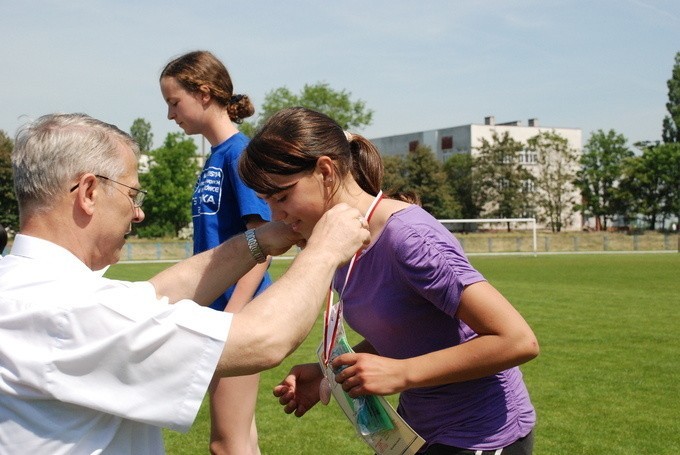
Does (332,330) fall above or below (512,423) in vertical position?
above

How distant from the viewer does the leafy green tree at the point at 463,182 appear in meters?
88.7

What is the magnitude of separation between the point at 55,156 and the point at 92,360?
66 centimetres

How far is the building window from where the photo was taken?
10581 centimetres

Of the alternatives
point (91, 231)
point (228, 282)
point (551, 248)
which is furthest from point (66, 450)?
point (551, 248)

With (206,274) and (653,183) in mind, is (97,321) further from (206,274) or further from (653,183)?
(653,183)

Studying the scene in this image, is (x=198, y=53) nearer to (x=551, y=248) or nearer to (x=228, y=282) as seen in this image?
(x=228, y=282)

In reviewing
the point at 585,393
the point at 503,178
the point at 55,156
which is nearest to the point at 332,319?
the point at 55,156

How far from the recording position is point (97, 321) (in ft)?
7.15

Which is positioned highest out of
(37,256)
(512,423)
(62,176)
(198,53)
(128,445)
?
(198,53)

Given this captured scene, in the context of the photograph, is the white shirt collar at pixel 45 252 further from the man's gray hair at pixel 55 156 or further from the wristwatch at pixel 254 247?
the wristwatch at pixel 254 247

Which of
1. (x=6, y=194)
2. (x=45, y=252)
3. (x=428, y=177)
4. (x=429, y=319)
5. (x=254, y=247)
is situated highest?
(x=45, y=252)

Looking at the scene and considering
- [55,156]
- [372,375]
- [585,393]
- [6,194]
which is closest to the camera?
[55,156]

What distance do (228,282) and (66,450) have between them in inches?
60.1

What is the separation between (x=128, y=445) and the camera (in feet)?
7.78
